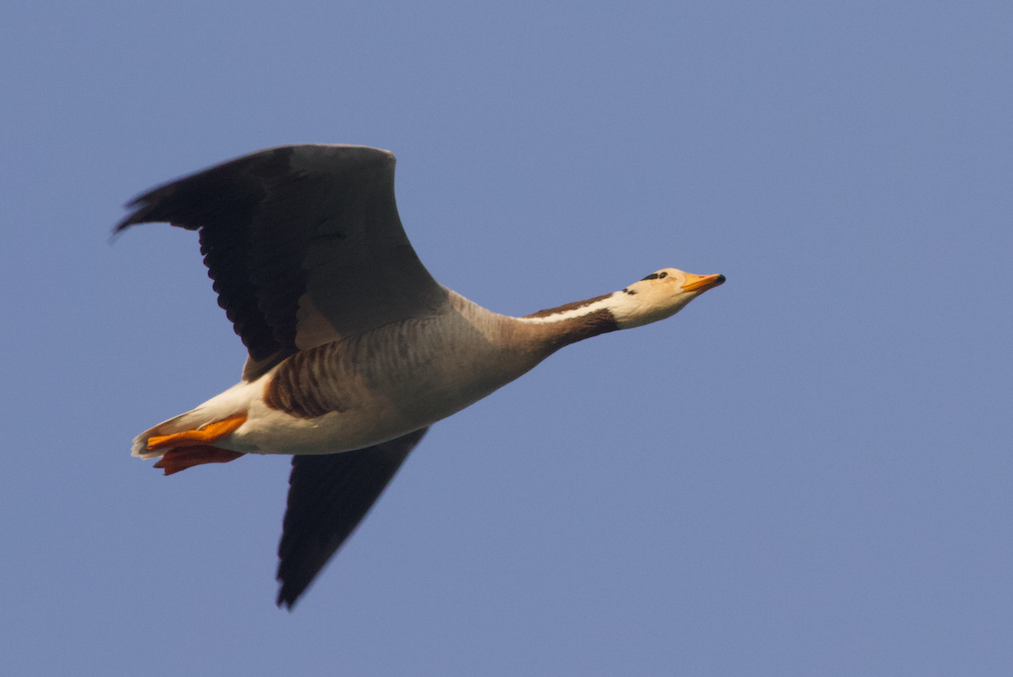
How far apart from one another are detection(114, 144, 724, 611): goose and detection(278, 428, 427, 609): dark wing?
1263 millimetres

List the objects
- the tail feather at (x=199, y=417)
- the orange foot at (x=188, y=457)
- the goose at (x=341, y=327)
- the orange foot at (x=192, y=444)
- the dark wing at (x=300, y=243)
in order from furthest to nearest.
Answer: the orange foot at (x=188, y=457), the tail feather at (x=199, y=417), the orange foot at (x=192, y=444), the goose at (x=341, y=327), the dark wing at (x=300, y=243)

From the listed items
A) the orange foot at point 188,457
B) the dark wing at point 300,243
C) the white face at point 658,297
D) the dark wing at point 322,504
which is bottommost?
the dark wing at point 322,504

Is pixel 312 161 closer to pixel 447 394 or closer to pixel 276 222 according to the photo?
pixel 276 222

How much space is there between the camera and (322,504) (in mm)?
11820

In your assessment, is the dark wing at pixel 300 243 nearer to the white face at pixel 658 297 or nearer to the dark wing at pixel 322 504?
the white face at pixel 658 297

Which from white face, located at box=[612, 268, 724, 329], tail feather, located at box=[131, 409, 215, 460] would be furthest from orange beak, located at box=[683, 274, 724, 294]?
tail feather, located at box=[131, 409, 215, 460]

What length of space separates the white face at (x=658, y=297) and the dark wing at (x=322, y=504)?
2470 mm

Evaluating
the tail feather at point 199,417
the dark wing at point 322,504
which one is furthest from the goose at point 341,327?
the dark wing at point 322,504

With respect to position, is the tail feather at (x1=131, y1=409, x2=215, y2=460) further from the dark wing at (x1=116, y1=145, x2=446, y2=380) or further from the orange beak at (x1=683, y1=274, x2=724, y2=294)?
the orange beak at (x1=683, y1=274, x2=724, y2=294)

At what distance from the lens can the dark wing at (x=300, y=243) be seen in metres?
8.99

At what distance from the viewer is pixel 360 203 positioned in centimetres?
935

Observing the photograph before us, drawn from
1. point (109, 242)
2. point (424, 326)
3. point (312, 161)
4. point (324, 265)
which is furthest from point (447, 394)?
point (109, 242)

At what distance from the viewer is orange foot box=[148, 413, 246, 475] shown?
1013 cm

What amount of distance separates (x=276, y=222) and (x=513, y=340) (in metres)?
2.03
